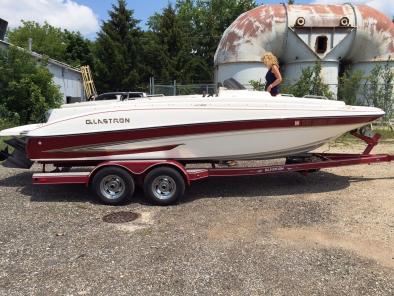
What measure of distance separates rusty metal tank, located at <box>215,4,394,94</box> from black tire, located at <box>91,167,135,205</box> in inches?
547

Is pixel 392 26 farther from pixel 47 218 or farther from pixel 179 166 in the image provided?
pixel 47 218

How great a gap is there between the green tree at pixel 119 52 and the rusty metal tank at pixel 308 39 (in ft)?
50.8

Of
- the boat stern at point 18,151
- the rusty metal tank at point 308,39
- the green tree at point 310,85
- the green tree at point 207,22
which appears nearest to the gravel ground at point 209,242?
the boat stern at point 18,151

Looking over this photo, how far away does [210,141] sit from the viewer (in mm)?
7324

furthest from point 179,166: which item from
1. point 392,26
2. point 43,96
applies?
point 392,26

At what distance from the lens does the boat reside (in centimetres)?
711

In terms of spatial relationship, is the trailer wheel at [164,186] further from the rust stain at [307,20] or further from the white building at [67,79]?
the white building at [67,79]

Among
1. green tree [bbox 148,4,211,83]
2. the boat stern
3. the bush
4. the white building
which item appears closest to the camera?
the boat stern

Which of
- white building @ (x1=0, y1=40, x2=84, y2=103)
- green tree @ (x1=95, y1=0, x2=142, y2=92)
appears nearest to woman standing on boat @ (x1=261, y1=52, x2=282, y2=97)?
white building @ (x1=0, y1=40, x2=84, y2=103)

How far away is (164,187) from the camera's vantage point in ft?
23.3

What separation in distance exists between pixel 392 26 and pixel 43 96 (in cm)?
1524

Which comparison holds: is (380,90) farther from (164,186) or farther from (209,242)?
(209,242)

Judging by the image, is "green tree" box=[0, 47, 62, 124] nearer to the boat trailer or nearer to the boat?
the boat

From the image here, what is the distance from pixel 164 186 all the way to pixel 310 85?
1358cm
